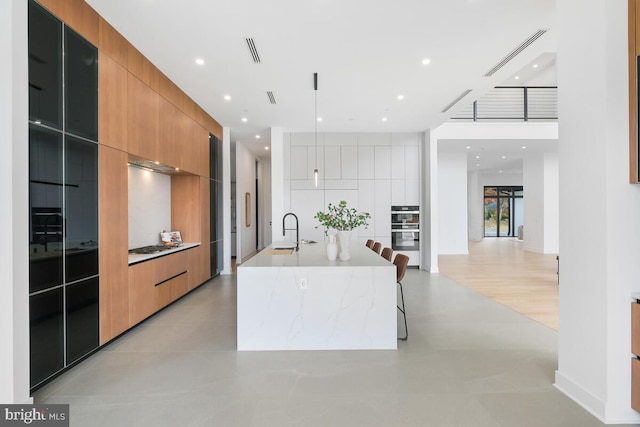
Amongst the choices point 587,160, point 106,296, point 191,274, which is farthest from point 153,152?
point 587,160

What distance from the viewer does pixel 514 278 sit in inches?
237

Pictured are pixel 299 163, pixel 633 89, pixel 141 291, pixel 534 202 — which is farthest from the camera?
pixel 534 202

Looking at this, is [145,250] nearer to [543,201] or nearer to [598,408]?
[598,408]

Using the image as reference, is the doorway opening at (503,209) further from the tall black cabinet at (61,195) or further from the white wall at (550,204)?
the tall black cabinet at (61,195)

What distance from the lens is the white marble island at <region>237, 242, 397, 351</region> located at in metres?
2.92

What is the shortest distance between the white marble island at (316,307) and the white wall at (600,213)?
4.55ft

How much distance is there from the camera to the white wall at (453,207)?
961cm

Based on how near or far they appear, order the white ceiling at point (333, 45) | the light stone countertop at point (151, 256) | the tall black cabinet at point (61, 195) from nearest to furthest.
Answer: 1. the tall black cabinet at point (61, 195)
2. the white ceiling at point (333, 45)
3. the light stone countertop at point (151, 256)

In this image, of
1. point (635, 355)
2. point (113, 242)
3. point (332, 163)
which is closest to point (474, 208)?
point (332, 163)

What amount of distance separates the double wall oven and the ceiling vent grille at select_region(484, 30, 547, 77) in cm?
348

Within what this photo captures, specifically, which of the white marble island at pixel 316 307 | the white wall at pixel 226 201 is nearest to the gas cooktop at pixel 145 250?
the white marble island at pixel 316 307

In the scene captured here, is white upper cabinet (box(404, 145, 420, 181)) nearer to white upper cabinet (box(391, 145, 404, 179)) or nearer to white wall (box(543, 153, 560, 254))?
white upper cabinet (box(391, 145, 404, 179))

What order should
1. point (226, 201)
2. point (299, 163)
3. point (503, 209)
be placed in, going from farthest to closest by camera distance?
point (503, 209), point (299, 163), point (226, 201)

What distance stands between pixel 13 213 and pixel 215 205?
13.5 feet
